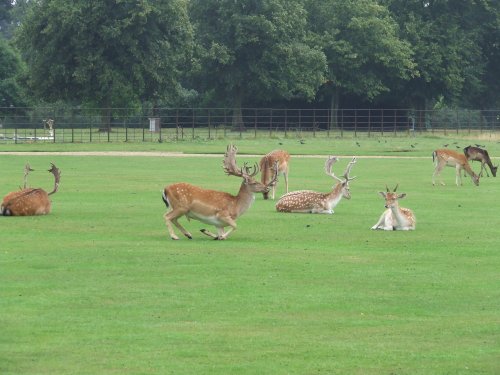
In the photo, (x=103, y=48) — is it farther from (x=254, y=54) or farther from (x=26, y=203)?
(x=26, y=203)

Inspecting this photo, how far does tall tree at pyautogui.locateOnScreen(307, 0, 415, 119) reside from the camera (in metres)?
80.2

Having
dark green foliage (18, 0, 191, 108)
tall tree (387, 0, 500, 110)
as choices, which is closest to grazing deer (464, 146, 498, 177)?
dark green foliage (18, 0, 191, 108)

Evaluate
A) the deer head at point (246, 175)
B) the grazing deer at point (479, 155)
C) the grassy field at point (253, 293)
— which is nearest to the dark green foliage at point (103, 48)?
the grazing deer at point (479, 155)

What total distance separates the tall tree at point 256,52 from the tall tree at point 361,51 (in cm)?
252

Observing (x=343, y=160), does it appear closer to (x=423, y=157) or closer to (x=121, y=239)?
(x=423, y=157)

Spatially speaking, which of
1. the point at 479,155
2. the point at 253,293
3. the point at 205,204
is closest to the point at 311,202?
the point at 205,204

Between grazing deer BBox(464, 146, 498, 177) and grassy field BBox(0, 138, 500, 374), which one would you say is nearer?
grassy field BBox(0, 138, 500, 374)

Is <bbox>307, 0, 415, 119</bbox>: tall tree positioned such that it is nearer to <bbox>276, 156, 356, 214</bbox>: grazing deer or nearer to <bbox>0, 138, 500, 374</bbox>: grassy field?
<bbox>0, 138, 500, 374</bbox>: grassy field

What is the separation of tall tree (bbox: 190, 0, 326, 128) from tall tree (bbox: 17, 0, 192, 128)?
5.29m

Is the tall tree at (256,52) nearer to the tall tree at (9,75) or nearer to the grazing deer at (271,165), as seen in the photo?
the tall tree at (9,75)

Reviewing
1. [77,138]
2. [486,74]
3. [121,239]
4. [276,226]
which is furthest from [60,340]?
[486,74]

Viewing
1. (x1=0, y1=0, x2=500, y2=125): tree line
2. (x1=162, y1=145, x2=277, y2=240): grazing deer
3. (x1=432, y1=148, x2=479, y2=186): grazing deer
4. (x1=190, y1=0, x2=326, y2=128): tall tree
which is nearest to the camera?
(x1=162, y1=145, x2=277, y2=240): grazing deer

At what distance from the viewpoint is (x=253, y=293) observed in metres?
12.8

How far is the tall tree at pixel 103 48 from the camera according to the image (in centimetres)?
6900
